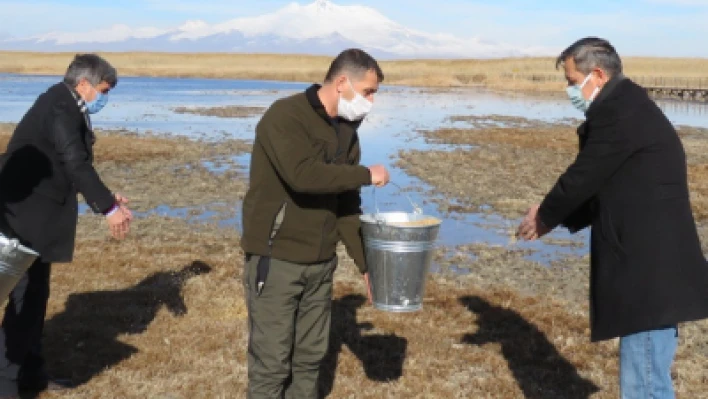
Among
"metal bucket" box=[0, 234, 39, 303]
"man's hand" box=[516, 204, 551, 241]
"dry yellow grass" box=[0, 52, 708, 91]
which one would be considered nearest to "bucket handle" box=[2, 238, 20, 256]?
"metal bucket" box=[0, 234, 39, 303]

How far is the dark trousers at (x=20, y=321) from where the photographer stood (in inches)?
207

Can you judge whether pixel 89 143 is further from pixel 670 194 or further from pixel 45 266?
pixel 670 194

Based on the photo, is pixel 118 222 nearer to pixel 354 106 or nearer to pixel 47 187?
pixel 47 187

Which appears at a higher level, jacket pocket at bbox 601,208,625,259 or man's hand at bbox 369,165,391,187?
man's hand at bbox 369,165,391,187

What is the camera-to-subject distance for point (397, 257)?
460 cm

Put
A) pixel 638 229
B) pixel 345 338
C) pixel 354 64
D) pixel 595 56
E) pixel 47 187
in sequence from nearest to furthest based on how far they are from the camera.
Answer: pixel 638 229 < pixel 595 56 < pixel 354 64 < pixel 47 187 < pixel 345 338

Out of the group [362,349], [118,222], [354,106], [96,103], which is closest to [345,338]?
[362,349]

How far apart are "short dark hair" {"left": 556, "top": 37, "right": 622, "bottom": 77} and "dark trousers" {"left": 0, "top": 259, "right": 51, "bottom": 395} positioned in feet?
11.7

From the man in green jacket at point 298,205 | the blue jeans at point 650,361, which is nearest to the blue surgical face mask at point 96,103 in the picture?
the man in green jacket at point 298,205

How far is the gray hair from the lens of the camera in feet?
17.0

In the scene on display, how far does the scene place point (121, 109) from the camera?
39812 mm

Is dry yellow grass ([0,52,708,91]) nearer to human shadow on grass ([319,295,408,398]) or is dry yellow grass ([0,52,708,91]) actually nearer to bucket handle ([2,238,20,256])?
human shadow on grass ([319,295,408,398])

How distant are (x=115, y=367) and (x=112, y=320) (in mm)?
1252

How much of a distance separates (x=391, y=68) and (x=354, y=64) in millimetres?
127717
